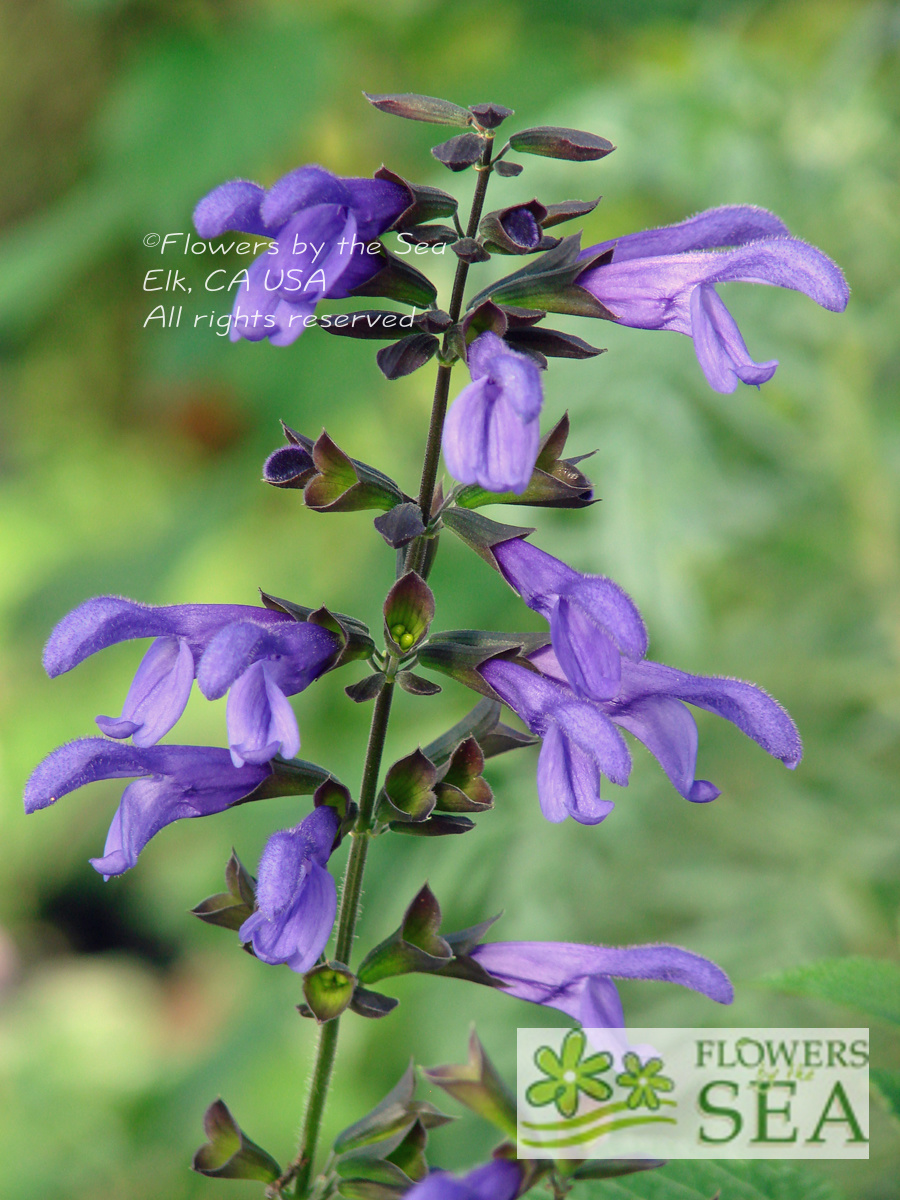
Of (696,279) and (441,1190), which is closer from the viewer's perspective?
(441,1190)

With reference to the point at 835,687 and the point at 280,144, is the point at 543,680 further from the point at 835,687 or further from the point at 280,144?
the point at 280,144

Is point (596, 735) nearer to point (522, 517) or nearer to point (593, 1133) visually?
point (593, 1133)

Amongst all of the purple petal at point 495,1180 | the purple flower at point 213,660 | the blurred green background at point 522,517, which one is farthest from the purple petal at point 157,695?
the blurred green background at point 522,517

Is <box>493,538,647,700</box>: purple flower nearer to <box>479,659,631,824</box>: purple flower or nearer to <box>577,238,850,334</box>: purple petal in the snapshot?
<box>479,659,631,824</box>: purple flower

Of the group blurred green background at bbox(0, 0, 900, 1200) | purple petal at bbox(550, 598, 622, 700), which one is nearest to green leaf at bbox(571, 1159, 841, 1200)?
purple petal at bbox(550, 598, 622, 700)

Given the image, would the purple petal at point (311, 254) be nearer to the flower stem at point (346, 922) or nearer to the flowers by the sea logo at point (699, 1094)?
the flower stem at point (346, 922)

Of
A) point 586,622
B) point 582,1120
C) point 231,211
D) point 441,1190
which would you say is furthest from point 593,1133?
point 231,211

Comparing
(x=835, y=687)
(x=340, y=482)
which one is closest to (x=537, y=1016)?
(x=835, y=687)
